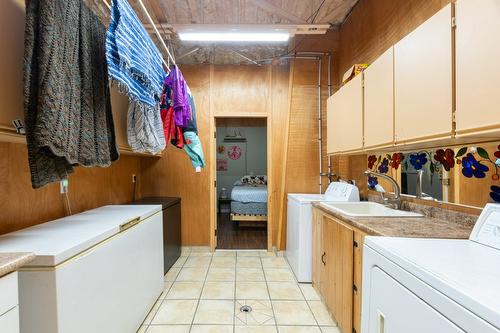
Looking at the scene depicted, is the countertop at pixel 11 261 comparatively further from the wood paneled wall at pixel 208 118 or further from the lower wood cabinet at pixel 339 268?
the wood paneled wall at pixel 208 118

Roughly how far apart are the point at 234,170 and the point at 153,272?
17.1 feet

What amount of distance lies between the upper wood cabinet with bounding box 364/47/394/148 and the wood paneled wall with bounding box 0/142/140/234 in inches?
93.2

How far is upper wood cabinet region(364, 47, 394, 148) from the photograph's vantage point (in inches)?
67.2

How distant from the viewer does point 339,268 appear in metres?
1.87

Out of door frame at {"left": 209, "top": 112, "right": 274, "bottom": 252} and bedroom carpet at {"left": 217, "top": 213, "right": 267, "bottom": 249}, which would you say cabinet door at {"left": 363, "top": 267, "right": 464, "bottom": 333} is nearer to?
door frame at {"left": 209, "top": 112, "right": 274, "bottom": 252}

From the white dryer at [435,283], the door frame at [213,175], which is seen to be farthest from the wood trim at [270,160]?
the white dryer at [435,283]

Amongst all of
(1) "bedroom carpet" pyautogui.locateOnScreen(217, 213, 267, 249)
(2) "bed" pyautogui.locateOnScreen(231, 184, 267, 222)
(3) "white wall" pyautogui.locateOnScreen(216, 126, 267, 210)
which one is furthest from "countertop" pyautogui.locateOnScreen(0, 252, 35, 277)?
(3) "white wall" pyautogui.locateOnScreen(216, 126, 267, 210)

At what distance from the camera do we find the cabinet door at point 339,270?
1.69m

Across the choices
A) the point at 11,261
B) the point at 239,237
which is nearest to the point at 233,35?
the point at 11,261

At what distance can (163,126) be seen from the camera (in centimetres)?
240

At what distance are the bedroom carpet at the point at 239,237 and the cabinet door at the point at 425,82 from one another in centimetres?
292

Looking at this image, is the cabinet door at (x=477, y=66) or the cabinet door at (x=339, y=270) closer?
the cabinet door at (x=477, y=66)

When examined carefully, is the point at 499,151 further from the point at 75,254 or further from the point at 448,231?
the point at 75,254

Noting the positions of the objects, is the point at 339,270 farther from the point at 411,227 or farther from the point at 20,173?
the point at 20,173
